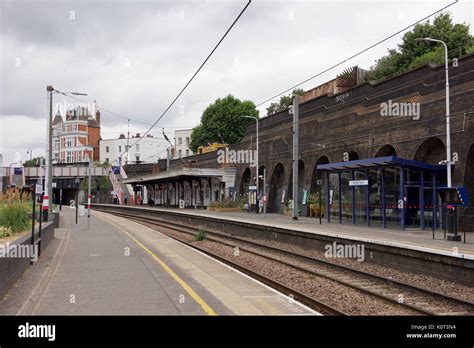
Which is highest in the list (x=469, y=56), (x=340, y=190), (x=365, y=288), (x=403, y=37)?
(x=403, y=37)

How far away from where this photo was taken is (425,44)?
162 feet

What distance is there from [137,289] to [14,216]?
6399 millimetres

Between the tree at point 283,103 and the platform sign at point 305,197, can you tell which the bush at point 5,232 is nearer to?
the platform sign at point 305,197

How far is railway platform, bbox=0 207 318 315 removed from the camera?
854 centimetres

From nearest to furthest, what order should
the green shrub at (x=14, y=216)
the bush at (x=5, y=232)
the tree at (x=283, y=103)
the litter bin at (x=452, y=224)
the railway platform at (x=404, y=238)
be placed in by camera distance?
the bush at (x=5, y=232)
the railway platform at (x=404, y=238)
the green shrub at (x=14, y=216)
the litter bin at (x=452, y=224)
the tree at (x=283, y=103)

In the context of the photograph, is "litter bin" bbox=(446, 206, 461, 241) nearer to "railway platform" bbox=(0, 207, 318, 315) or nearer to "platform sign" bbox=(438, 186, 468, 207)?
"platform sign" bbox=(438, 186, 468, 207)

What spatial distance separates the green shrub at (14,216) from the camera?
14.5 meters

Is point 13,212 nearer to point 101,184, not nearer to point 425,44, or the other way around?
point 425,44

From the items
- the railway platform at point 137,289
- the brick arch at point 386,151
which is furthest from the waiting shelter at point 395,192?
the railway platform at point 137,289

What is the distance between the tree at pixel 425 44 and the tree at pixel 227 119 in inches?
984

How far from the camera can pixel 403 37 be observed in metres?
52.5
